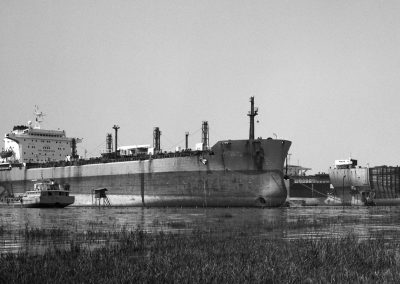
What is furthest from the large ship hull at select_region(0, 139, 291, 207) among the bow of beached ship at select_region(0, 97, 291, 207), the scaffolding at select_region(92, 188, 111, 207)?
the scaffolding at select_region(92, 188, 111, 207)

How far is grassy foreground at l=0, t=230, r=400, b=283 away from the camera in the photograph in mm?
9578

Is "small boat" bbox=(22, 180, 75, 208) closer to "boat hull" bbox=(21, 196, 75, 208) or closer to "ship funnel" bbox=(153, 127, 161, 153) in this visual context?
"boat hull" bbox=(21, 196, 75, 208)

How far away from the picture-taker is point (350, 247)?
45.2 ft

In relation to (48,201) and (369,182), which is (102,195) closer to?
(48,201)

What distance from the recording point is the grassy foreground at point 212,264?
9.58 metres

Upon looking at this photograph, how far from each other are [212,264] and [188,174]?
44814 millimetres

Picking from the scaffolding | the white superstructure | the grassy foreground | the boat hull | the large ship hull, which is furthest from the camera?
the white superstructure

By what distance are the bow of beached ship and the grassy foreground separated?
127 ft

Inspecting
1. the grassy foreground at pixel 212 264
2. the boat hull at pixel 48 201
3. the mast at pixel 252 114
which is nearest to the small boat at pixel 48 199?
the boat hull at pixel 48 201

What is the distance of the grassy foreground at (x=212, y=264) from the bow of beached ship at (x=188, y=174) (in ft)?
127

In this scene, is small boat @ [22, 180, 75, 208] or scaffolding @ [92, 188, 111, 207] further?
scaffolding @ [92, 188, 111, 207]

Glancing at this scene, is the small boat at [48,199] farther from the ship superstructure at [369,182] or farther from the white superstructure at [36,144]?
the ship superstructure at [369,182]

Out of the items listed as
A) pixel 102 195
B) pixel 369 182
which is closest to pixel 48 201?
pixel 102 195

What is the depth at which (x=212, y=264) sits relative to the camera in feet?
36.7
